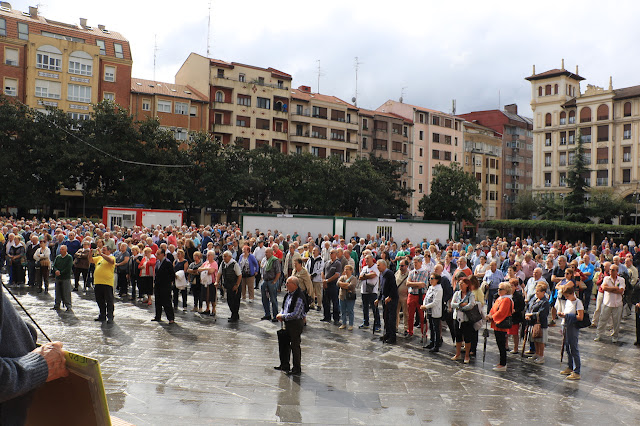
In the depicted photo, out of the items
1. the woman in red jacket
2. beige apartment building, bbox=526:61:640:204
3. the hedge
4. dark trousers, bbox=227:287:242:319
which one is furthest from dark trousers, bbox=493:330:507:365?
beige apartment building, bbox=526:61:640:204

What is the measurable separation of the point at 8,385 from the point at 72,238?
16.7 m

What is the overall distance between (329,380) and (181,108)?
185 feet

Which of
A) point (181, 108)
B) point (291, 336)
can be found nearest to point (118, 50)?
point (181, 108)

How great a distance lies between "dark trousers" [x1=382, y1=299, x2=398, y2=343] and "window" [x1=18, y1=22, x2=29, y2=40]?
5526 centimetres

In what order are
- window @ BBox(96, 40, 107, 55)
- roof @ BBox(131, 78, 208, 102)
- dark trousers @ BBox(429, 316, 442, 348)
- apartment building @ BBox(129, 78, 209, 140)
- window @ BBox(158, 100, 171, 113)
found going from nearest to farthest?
dark trousers @ BBox(429, 316, 442, 348) → window @ BBox(96, 40, 107, 55) → apartment building @ BBox(129, 78, 209, 140) → window @ BBox(158, 100, 171, 113) → roof @ BBox(131, 78, 208, 102)

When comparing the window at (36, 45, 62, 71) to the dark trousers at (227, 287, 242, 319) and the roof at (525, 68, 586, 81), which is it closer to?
the dark trousers at (227, 287, 242, 319)

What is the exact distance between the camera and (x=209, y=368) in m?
9.05

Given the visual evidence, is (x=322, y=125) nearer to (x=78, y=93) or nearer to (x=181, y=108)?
(x=181, y=108)

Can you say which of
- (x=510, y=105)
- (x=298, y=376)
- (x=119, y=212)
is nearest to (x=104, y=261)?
(x=298, y=376)

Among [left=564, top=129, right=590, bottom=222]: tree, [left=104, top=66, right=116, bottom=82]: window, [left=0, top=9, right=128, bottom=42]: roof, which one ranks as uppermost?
[left=0, top=9, right=128, bottom=42]: roof

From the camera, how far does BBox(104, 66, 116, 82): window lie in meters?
57.4

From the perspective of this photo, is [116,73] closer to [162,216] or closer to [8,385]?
[162,216]

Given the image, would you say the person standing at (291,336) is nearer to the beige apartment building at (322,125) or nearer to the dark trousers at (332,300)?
the dark trousers at (332,300)

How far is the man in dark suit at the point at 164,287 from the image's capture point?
12672mm
